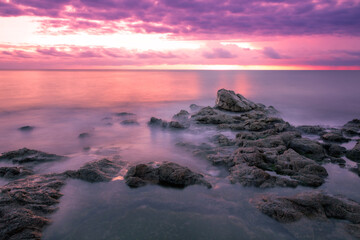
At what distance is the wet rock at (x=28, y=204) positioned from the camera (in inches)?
219

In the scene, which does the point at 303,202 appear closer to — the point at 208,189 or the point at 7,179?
the point at 208,189

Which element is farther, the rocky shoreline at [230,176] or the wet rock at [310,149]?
the wet rock at [310,149]

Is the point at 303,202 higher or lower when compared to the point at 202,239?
higher

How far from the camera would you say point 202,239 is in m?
5.89

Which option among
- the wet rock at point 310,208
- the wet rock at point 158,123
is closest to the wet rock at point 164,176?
the wet rock at point 310,208

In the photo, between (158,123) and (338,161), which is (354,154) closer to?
(338,161)

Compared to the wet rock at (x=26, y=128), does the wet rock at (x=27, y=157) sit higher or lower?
higher

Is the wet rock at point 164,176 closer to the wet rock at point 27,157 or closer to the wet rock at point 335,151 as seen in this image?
the wet rock at point 27,157

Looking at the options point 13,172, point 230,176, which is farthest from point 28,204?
point 230,176

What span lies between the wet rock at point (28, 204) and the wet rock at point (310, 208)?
19.6 ft

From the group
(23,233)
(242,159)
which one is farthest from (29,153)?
(242,159)

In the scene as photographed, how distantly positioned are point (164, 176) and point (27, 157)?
6.06 m

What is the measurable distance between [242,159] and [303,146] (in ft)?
11.2

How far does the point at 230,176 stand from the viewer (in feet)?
28.8
